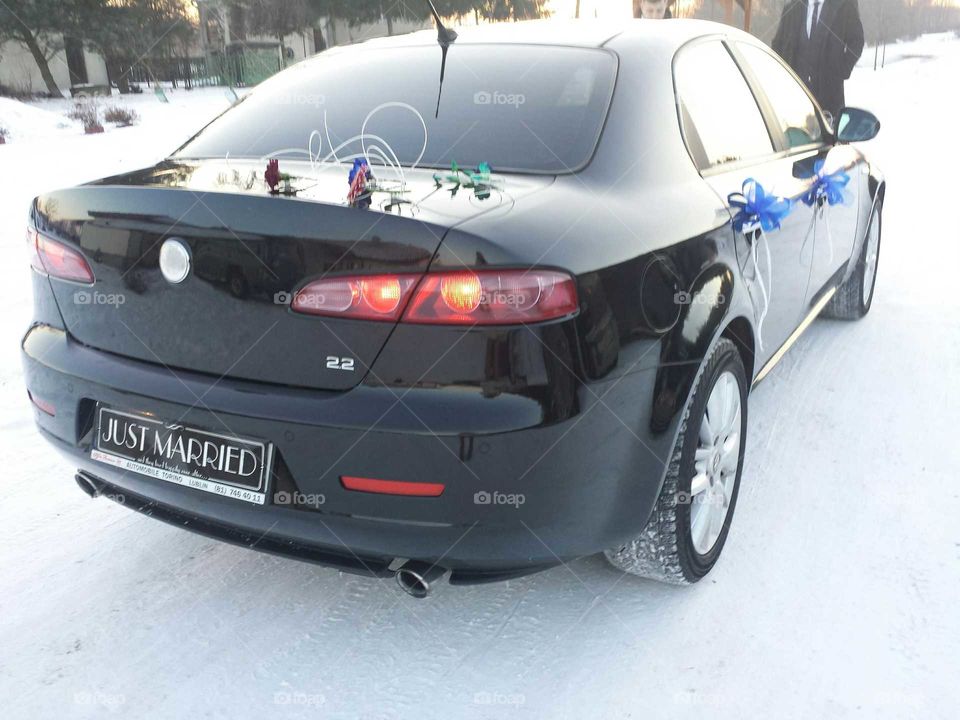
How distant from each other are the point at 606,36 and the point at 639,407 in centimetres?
132

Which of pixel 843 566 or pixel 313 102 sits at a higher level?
pixel 313 102

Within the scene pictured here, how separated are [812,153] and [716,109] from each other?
3.45 feet

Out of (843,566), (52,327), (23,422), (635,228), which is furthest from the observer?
(23,422)

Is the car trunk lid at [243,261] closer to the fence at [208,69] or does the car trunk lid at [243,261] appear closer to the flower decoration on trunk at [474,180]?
the flower decoration on trunk at [474,180]

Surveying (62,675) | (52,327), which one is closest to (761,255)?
(52,327)

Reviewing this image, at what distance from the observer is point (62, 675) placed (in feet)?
7.01

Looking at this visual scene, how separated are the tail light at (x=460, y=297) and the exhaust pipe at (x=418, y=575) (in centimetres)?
56

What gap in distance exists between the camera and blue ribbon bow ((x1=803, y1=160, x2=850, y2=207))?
3.34m

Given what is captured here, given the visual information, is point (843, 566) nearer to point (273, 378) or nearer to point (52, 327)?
point (273, 378)

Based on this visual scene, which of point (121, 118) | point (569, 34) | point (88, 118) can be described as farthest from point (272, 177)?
point (121, 118)

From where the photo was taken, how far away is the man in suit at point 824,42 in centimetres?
738

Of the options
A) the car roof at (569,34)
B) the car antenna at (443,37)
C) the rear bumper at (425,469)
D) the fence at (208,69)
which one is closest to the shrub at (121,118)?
the fence at (208,69)

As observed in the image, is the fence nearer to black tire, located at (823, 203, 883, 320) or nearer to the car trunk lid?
black tire, located at (823, 203, 883, 320)

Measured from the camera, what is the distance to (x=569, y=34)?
2.79 m
